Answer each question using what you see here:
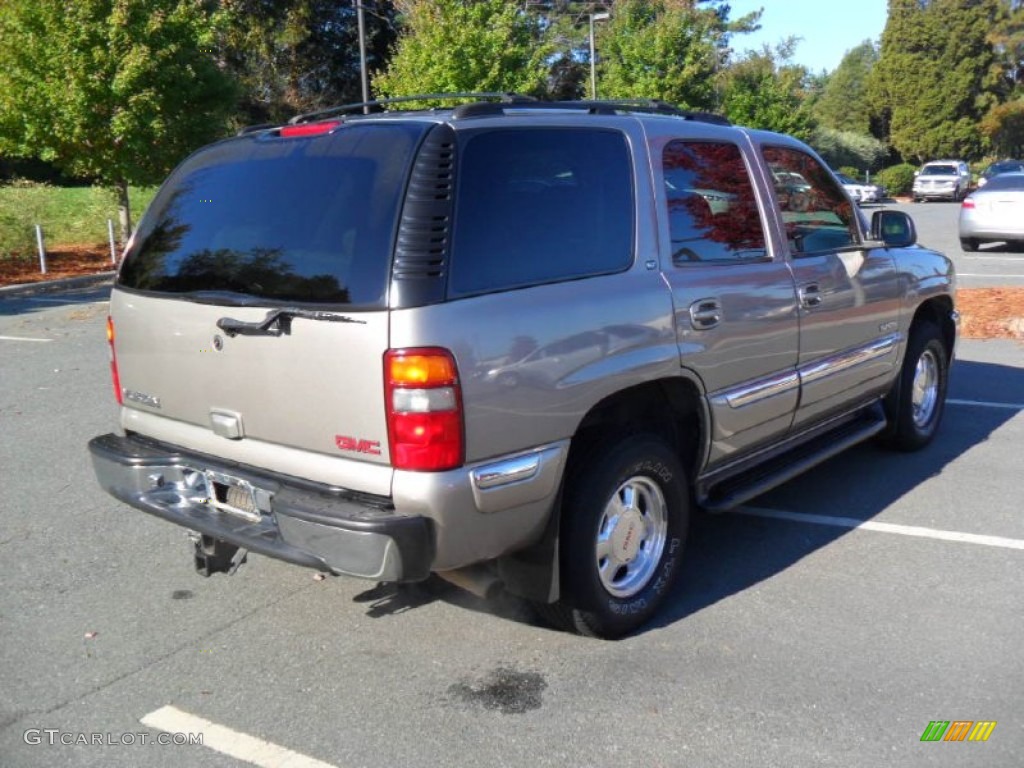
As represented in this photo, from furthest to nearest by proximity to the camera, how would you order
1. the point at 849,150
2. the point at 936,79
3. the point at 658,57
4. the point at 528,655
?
the point at 936,79
the point at 849,150
the point at 658,57
the point at 528,655

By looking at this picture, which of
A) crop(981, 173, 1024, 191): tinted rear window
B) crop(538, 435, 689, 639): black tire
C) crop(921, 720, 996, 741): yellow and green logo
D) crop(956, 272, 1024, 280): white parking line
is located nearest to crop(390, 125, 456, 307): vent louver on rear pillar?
crop(538, 435, 689, 639): black tire

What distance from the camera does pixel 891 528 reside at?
5.10m

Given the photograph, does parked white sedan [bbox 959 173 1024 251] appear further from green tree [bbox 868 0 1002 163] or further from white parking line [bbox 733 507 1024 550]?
green tree [bbox 868 0 1002 163]

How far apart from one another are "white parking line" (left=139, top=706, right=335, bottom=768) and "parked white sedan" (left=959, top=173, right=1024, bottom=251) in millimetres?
18216

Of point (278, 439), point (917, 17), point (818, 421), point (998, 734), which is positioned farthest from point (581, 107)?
point (917, 17)

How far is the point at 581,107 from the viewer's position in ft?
13.6

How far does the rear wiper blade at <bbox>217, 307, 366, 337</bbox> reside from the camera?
3.28m

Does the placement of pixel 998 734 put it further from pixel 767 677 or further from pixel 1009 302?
pixel 1009 302

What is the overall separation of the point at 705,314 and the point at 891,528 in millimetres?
1816

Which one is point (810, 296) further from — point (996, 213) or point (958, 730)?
point (996, 213)

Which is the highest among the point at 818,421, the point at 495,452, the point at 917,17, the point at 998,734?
the point at 917,17

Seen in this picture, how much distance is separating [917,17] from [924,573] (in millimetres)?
63426

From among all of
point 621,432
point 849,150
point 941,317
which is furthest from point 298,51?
point 621,432

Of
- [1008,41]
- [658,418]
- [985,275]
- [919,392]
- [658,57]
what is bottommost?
[985,275]
